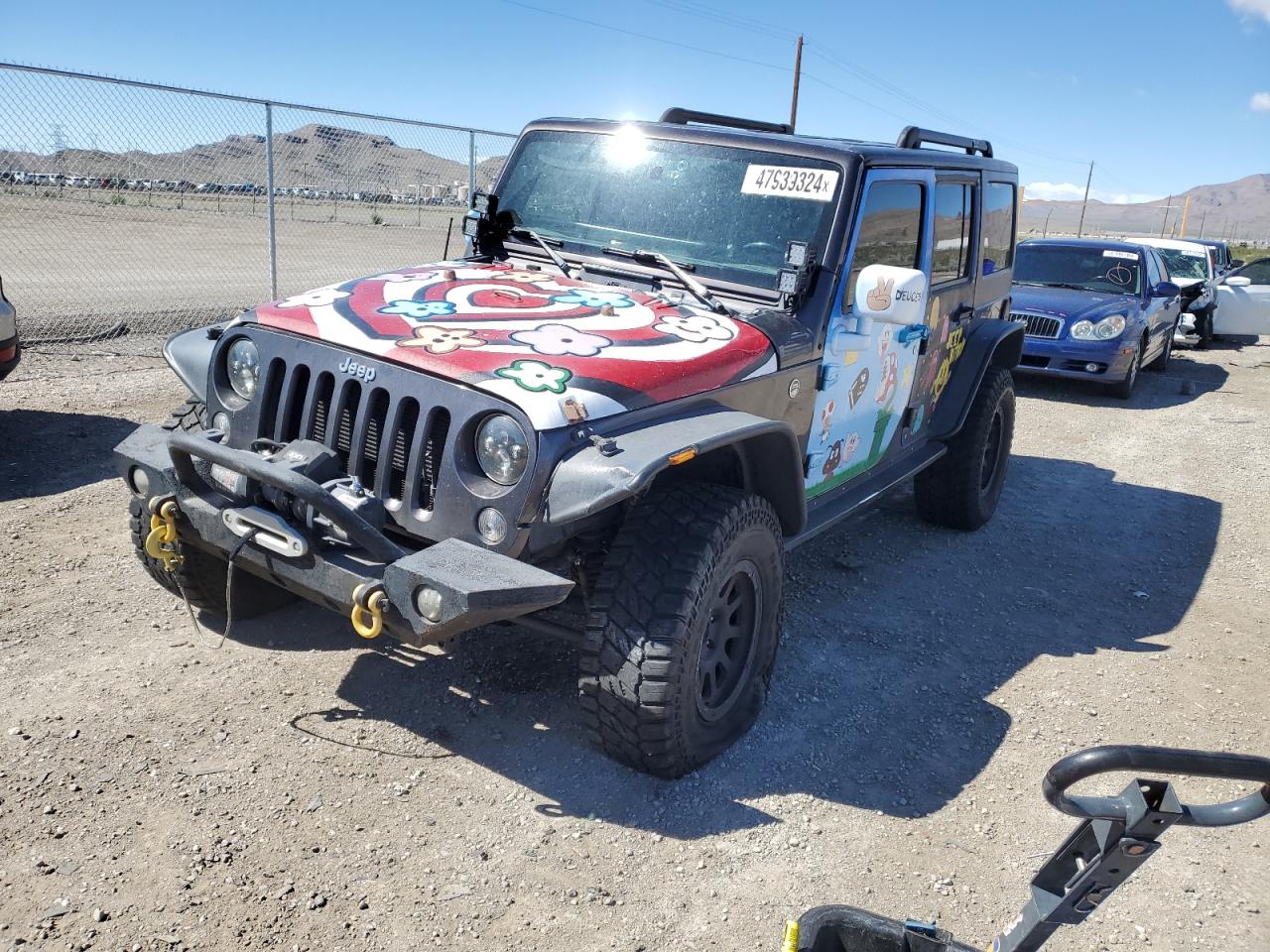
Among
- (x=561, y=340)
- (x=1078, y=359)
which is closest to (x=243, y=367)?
(x=561, y=340)

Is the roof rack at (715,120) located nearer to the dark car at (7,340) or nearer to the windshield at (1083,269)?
the dark car at (7,340)

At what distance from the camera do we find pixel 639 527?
3170 millimetres

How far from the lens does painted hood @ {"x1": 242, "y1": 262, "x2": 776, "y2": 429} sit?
2984 millimetres

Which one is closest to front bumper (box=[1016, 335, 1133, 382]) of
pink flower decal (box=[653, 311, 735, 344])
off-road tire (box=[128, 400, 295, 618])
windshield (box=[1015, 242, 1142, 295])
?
windshield (box=[1015, 242, 1142, 295])

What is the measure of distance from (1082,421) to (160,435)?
8787 mm

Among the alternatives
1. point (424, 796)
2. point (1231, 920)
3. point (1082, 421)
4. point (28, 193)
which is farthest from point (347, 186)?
point (1231, 920)

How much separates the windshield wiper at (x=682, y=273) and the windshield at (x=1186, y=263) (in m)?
14.2

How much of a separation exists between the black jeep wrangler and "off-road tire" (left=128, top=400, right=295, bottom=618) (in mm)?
14

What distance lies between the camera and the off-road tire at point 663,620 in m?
3.04

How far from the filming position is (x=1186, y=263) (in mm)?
16125

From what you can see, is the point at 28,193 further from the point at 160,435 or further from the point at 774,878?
the point at 774,878

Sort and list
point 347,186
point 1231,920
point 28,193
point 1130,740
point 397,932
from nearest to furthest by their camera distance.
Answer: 1. point 397,932
2. point 1231,920
3. point 1130,740
4. point 28,193
5. point 347,186

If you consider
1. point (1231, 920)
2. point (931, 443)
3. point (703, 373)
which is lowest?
point (1231, 920)

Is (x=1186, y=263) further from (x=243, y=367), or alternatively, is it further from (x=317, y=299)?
(x=243, y=367)
